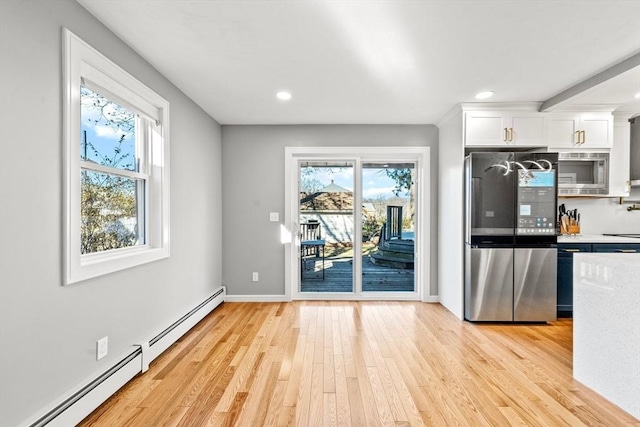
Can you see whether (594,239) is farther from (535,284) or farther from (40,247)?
(40,247)

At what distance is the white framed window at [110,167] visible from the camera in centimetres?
184

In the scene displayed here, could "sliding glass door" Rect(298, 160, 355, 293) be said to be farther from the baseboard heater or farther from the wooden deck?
the baseboard heater

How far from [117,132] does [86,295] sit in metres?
1.21

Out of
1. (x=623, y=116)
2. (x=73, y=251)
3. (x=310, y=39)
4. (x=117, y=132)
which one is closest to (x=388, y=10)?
(x=310, y=39)

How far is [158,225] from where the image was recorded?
287cm

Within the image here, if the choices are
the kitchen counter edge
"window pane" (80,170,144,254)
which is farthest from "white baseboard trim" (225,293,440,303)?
"window pane" (80,170,144,254)

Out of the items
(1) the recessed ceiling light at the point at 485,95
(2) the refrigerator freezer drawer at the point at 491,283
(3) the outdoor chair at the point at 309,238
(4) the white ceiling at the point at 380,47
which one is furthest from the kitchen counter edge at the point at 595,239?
(3) the outdoor chair at the point at 309,238

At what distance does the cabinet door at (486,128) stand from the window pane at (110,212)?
3.40m

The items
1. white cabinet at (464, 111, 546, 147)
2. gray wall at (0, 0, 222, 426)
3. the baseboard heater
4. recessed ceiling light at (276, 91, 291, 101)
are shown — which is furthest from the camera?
white cabinet at (464, 111, 546, 147)

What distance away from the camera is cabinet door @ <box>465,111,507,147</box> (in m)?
3.67

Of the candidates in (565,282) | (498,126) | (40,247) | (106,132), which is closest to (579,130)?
(498,126)

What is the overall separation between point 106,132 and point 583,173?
491 cm

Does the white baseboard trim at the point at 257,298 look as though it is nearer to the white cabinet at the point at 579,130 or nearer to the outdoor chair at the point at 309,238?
the outdoor chair at the point at 309,238

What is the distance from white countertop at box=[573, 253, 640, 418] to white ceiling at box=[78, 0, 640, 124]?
61.6 inches
